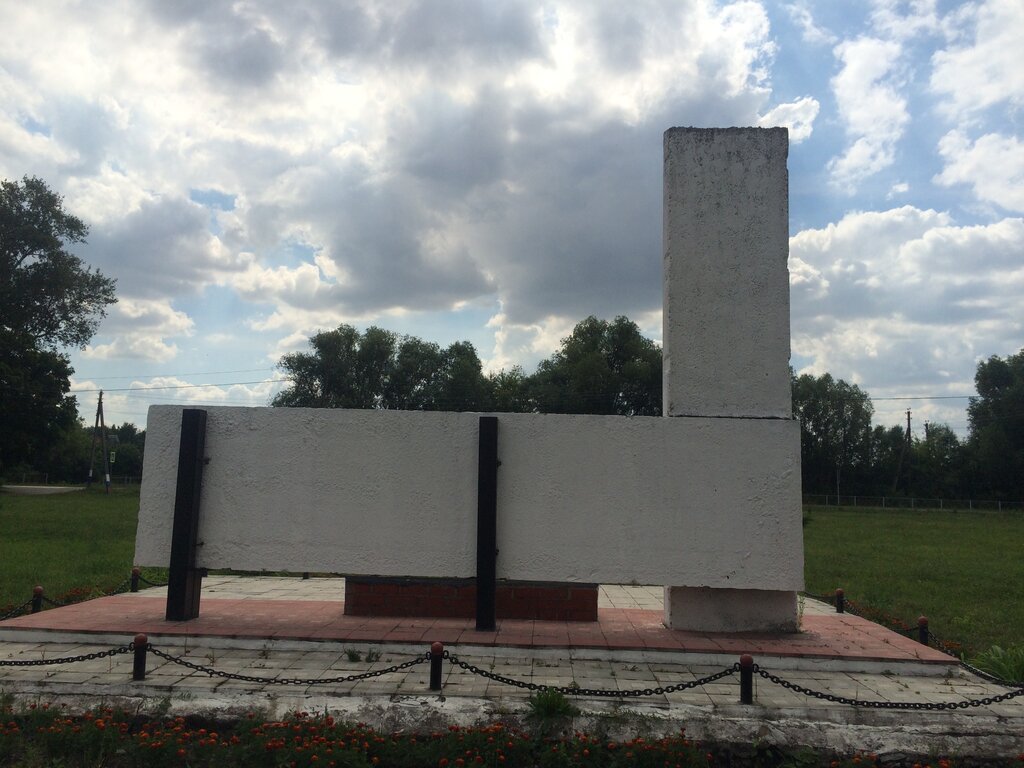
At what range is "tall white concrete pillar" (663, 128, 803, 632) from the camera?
8258mm

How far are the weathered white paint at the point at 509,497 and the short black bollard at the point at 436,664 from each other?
1882mm

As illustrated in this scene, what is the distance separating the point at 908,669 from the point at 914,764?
2069 millimetres

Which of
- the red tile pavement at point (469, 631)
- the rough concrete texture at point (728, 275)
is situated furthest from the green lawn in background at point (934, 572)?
the rough concrete texture at point (728, 275)

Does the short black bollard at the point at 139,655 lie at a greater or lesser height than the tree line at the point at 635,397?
lesser

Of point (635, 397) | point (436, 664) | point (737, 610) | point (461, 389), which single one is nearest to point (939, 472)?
point (635, 397)

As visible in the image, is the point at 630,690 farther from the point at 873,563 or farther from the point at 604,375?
the point at 604,375

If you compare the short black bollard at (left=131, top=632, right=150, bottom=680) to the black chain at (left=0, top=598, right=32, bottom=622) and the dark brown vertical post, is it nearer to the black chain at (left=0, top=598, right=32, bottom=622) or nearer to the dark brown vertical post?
the dark brown vertical post

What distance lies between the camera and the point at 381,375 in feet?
168

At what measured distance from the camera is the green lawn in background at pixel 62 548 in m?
12.3

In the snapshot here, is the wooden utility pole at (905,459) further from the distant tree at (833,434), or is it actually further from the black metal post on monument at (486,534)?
the black metal post on monument at (486,534)

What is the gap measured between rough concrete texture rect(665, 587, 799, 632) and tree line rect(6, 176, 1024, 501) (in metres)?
26.5

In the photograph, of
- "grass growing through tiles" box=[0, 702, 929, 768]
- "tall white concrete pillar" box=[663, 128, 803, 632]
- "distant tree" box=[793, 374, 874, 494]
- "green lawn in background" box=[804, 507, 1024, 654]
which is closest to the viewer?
"grass growing through tiles" box=[0, 702, 929, 768]

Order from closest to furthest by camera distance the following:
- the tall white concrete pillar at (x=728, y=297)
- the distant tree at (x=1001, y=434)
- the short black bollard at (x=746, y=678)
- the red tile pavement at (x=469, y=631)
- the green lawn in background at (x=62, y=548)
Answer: the short black bollard at (x=746, y=678), the red tile pavement at (x=469, y=631), the tall white concrete pillar at (x=728, y=297), the green lawn in background at (x=62, y=548), the distant tree at (x=1001, y=434)

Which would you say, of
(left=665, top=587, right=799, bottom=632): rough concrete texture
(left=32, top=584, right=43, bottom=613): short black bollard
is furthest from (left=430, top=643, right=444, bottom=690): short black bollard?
(left=32, top=584, right=43, bottom=613): short black bollard
